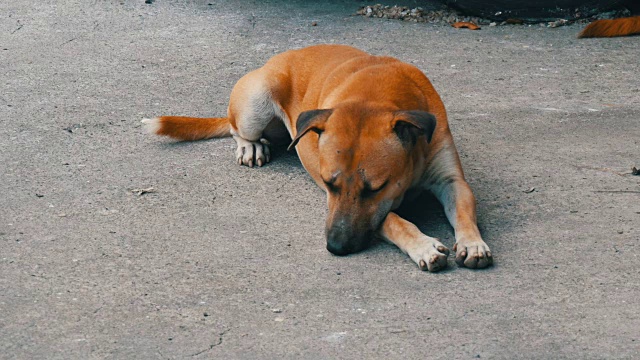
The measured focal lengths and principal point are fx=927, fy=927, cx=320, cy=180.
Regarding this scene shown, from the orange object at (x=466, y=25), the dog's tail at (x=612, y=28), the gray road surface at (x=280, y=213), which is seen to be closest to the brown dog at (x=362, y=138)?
the gray road surface at (x=280, y=213)

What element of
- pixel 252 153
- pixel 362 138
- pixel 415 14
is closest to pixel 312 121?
pixel 362 138

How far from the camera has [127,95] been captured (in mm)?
6637

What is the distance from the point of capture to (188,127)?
5.80 meters

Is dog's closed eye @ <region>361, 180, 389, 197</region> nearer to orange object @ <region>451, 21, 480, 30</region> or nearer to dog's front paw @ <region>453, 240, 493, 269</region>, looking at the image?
dog's front paw @ <region>453, 240, 493, 269</region>

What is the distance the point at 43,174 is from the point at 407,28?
3.65 meters

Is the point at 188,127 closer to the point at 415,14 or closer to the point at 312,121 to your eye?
the point at 312,121

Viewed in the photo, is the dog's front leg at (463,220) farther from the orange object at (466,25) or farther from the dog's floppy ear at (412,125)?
the orange object at (466,25)

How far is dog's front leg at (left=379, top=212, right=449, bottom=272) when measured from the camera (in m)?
4.09

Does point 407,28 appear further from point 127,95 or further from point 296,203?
point 296,203

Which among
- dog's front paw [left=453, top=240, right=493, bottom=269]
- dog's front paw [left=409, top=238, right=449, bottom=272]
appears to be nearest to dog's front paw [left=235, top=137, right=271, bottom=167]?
dog's front paw [left=409, top=238, right=449, bottom=272]

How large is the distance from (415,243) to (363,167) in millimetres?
418

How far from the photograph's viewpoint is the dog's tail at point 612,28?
745cm

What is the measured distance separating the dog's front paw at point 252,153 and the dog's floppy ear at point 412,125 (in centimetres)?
141

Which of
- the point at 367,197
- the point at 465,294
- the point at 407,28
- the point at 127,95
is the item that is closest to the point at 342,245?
the point at 367,197
